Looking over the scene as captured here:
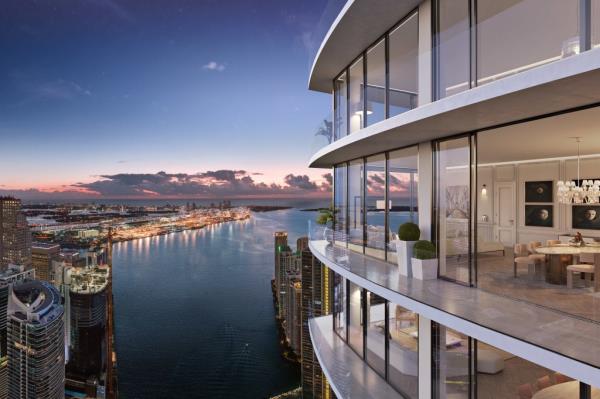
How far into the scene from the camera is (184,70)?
32500mm

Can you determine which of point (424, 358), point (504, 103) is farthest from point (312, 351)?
point (504, 103)

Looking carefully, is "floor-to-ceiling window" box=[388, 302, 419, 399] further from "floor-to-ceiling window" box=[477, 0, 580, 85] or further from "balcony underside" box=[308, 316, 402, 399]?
"floor-to-ceiling window" box=[477, 0, 580, 85]

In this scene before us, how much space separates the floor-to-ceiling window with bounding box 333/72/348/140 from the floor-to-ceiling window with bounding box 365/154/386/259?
→ 1.20m

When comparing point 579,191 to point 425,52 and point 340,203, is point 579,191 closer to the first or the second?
point 425,52

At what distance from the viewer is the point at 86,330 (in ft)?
90.1

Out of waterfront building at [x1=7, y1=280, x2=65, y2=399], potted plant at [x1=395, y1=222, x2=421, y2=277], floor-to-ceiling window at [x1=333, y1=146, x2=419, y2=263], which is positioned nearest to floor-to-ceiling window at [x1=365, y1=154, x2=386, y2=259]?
floor-to-ceiling window at [x1=333, y1=146, x2=419, y2=263]

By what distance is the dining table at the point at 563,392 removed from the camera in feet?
11.9

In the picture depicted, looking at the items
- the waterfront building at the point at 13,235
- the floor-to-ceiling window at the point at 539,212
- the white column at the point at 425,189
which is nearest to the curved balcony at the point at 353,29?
the white column at the point at 425,189

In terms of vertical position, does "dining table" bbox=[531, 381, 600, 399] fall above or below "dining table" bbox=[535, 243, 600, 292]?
below

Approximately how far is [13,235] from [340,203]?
26.3 meters

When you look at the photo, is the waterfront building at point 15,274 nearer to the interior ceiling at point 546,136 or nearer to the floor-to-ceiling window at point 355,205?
the floor-to-ceiling window at point 355,205

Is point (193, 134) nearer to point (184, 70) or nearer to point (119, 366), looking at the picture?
point (184, 70)

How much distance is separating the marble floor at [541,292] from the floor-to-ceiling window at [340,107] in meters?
4.72

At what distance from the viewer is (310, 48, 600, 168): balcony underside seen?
3186mm
